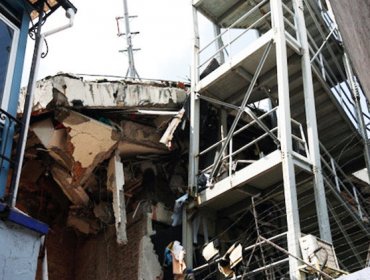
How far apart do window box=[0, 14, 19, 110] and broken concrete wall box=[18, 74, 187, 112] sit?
2614 millimetres

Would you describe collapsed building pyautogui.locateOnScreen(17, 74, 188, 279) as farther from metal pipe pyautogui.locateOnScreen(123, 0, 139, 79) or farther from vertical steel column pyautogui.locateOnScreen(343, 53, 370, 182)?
metal pipe pyautogui.locateOnScreen(123, 0, 139, 79)

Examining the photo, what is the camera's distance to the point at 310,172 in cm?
857

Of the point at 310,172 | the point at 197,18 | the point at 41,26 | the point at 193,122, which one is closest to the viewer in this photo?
the point at 41,26

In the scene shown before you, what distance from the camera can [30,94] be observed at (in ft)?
19.0

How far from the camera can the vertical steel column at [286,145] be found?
734 cm

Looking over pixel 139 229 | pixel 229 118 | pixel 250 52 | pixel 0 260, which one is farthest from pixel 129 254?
pixel 0 260

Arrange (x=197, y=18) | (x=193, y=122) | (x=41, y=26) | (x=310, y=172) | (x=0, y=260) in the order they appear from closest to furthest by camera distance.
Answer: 1. (x=0, y=260)
2. (x=41, y=26)
3. (x=310, y=172)
4. (x=193, y=122)
5. (x=197, y=18)

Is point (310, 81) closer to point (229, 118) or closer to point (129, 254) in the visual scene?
point (229, 118)

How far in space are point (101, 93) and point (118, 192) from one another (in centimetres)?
186

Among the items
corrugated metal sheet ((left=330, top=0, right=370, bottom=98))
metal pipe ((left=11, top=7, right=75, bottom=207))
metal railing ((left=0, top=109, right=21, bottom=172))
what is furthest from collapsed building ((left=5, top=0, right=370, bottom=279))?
corrugated metal sheet ((left=330, top=0, right=370, bottom=98))

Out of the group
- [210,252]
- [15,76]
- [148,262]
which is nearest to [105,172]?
[148,262]

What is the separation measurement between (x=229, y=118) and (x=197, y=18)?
8.63 feet

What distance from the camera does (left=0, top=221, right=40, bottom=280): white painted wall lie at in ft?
15.7

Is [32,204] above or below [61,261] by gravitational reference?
above
